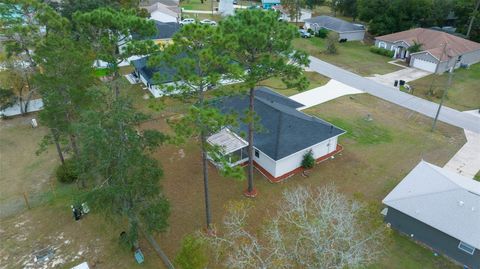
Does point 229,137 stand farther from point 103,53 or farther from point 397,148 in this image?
point 397,148

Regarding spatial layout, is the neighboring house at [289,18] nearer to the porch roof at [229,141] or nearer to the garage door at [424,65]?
the garage door at [424,65]

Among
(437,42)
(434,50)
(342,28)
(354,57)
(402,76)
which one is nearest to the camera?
(402,76)

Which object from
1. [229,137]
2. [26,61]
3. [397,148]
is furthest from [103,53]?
[397,148]

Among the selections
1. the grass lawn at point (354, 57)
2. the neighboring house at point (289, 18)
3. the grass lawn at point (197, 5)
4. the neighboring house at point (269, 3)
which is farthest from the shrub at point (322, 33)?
the grass lawn at point (197, 5)

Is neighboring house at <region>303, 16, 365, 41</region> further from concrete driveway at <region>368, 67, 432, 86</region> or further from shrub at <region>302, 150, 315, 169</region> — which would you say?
shrub at <region>302, 150, 315, 169</region>

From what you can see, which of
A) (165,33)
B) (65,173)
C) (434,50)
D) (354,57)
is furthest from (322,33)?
(65,173)

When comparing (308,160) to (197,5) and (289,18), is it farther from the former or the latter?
(197,5)
